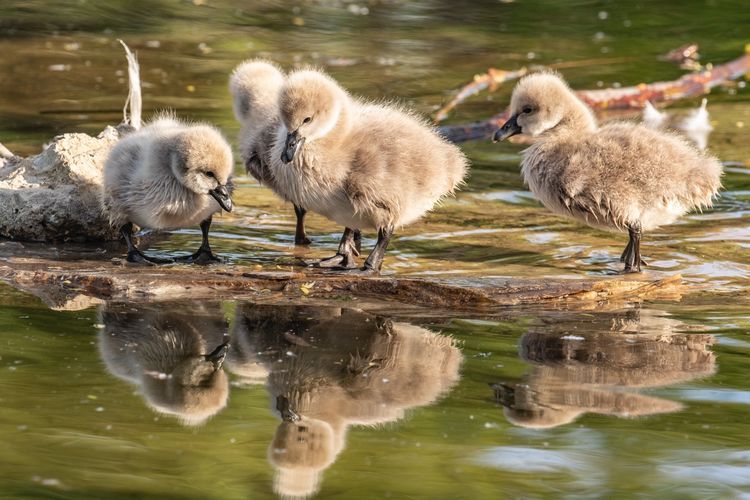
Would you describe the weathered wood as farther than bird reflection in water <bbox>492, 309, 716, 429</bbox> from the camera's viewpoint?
Yes

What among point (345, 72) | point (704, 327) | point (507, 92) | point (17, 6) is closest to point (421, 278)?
point (704, 327)

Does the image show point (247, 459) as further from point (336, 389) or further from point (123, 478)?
point (336, 389)

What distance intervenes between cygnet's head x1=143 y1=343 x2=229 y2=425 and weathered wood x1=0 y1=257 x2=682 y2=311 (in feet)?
2.81

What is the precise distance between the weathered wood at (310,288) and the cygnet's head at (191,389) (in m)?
0.86

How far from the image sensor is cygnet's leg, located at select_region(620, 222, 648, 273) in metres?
5.93

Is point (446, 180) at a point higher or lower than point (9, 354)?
higher

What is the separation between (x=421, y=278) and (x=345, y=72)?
6.24 metres

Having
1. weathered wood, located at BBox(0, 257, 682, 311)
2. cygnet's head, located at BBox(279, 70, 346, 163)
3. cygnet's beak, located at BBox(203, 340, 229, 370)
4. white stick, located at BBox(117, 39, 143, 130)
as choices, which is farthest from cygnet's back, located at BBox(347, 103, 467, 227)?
white stick, located at BBox(117, 39, 143, 130)

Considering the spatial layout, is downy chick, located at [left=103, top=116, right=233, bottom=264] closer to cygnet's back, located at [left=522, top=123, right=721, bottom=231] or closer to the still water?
the still water

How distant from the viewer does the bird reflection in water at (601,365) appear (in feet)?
13.4

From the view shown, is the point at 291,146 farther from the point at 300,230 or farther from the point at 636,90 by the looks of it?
the point at 636,90

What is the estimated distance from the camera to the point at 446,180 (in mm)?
5988

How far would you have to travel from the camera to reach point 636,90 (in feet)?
34.6

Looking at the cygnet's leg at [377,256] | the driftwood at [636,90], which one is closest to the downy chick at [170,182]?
the cygnet's leg at [377,256]
